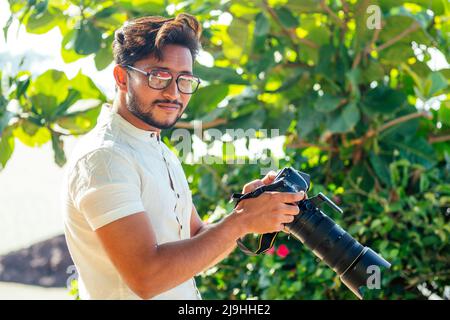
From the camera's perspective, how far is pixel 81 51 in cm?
290

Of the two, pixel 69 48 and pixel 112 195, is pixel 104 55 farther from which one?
pixel 112 195

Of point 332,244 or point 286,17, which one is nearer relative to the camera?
point 332,244

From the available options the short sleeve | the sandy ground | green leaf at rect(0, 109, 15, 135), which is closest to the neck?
the short sleeve

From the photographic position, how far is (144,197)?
1521 mm

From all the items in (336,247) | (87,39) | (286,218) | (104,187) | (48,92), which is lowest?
(48,92)

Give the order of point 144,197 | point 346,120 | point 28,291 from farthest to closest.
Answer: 1. point 28,291
2. point 346,120
3. point 144,197

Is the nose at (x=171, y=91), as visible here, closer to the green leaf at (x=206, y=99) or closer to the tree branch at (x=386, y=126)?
the green leaf at (x=206, y=99)

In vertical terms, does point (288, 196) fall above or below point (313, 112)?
above

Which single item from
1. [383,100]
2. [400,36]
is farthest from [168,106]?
[400,36]

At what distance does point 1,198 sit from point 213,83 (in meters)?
1.91

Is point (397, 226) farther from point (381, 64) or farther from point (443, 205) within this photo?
point (381, 64)

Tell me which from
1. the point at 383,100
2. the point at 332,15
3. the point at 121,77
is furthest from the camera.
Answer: the point at 332,15

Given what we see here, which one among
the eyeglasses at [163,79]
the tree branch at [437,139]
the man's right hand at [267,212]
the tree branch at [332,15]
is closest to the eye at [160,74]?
the eyeglasses at [163,79]

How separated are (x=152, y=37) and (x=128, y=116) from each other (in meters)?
0.18
